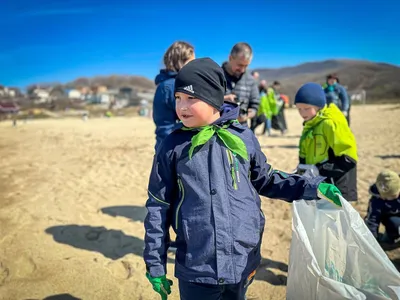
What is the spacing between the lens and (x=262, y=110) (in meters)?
9.91

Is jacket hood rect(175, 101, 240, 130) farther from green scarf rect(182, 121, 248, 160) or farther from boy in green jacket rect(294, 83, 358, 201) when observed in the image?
boy in green jacket rect(294, 83, 358, 201)

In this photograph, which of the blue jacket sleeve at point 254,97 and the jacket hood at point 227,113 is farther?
the blue jacket sleeve at point 254,97

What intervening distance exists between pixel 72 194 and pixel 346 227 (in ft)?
14.4

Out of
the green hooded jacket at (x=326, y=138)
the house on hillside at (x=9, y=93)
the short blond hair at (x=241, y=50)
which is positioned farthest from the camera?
the house on hillside at (x=9, y=93)

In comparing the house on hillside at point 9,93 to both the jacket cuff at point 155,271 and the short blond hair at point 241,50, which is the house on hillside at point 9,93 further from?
the jacket cuff at point 155,271

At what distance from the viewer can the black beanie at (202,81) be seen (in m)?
1.51

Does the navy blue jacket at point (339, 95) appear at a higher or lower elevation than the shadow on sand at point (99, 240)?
higher

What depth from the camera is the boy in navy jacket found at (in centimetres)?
149

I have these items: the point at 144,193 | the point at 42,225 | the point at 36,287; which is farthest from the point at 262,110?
the point at 36,287

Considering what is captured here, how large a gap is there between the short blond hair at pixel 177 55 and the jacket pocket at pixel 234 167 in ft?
4.55

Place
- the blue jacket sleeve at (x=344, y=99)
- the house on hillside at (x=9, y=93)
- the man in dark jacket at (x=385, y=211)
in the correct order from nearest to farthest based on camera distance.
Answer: the man in dark jacket at (x=385, y=211) < the blue jacket sleeve at (x=344, y=99) < the house on hillside at (x=9, y=93)

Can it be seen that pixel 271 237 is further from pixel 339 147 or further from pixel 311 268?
pixel 311 268

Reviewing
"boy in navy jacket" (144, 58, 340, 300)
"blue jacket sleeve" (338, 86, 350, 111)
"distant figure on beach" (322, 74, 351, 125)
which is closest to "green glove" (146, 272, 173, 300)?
"boy in navy jacket" (144, 58, 340, 300)

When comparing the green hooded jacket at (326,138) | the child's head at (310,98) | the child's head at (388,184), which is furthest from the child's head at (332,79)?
the child's head at (310,98)
